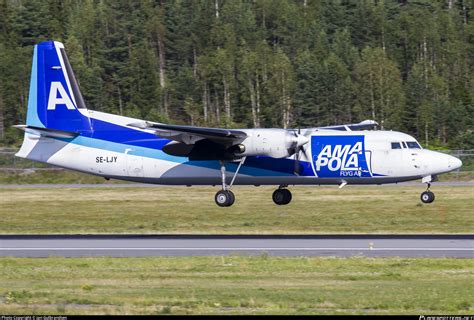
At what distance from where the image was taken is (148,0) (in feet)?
262

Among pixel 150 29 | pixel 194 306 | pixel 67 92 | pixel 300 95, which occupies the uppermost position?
pixel 150 29

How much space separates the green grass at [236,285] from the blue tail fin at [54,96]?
1057cm

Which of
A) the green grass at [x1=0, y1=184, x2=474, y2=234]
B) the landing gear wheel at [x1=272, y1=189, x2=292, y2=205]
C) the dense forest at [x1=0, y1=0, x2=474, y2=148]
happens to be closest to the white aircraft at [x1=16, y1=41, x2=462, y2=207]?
the landing gear wheel at [x1=272, y1=189, x2=292, y2=205]

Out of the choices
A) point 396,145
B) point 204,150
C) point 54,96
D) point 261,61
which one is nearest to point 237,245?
point 204,150

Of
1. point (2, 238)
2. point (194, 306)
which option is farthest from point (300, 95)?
point (194, 306)

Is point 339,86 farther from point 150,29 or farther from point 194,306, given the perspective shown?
point 194,306

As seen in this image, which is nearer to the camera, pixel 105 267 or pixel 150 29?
pixel 105 267

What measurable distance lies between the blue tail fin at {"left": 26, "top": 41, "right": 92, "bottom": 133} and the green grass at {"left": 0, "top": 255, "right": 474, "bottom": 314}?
416 inches

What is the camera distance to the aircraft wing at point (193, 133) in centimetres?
2805

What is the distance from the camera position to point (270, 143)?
28844 mm

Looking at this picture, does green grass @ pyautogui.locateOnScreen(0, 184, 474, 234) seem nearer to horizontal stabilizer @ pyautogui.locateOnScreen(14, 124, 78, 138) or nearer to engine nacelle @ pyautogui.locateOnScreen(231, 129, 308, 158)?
engine nacelle @ pyautogui.locateOnScreen(231, 129, 308, 158)

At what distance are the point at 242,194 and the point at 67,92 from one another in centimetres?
899

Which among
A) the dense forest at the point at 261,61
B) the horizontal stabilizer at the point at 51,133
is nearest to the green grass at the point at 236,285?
the horizontal stabilizer at the point at 51,133

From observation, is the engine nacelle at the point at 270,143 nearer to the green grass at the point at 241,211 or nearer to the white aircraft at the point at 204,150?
the white aircraft at the point at 204,150
